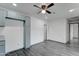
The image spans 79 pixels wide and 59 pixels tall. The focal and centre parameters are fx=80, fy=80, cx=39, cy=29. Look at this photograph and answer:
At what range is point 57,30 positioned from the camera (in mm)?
8109

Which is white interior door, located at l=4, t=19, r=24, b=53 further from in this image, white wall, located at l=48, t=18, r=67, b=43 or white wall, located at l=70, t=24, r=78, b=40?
white wall, located at l=70, t=24, r=78, b=40

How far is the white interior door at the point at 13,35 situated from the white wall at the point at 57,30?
12.6 feet

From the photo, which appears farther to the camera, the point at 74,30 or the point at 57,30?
the point at 74,30

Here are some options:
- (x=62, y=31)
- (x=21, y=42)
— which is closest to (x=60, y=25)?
(x=62, y=31)

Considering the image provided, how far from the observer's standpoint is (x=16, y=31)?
497 cm

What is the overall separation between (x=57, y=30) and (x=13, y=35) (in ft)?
15.6

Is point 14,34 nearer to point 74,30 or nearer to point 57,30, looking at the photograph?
point 57,30

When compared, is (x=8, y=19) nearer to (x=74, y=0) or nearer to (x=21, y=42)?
(x=21, y=42)

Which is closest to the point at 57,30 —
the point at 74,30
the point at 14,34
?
the point at 74,30

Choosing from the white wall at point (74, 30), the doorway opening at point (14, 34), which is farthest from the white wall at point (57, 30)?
the doorway opening at point (14, 34)

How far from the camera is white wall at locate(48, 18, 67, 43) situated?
24.1 feet

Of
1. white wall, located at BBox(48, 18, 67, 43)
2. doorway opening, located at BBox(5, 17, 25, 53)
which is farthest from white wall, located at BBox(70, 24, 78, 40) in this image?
doorway opening, located at BBox(5, 17, 25, 53)

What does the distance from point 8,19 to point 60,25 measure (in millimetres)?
4916

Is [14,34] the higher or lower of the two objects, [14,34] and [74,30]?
the lower
